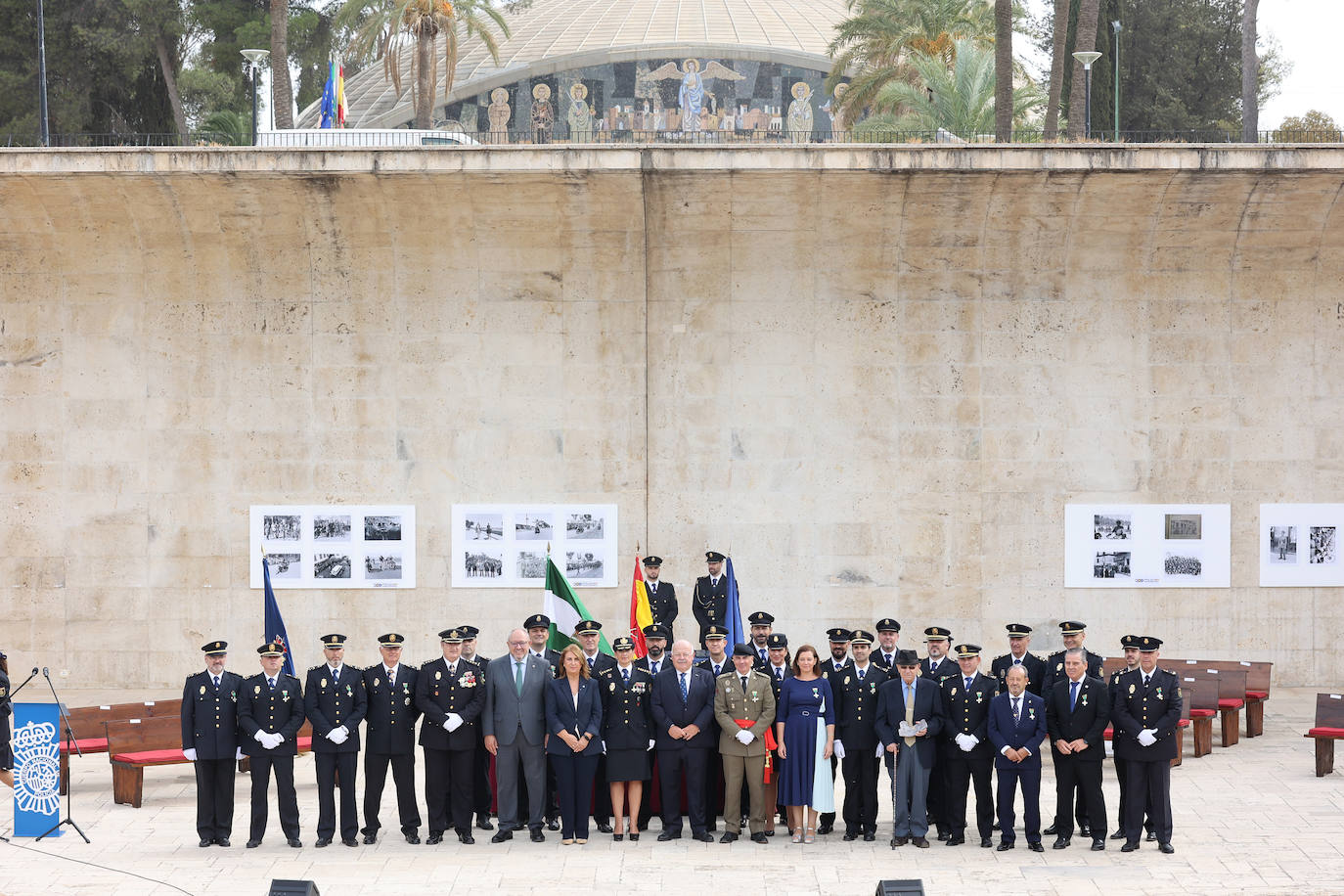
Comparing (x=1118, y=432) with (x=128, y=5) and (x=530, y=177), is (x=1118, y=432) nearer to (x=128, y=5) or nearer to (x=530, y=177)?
(x=530, y=177)

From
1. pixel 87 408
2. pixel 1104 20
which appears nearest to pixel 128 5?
pixel 87 408

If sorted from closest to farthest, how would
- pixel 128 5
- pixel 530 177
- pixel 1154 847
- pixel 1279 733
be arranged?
pixel 1154 847 → pixel 1279 733 → pixel 530 177 → pixel 128 5

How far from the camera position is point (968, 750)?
978 centimetres

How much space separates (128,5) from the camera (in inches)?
1307

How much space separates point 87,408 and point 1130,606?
39.1ft

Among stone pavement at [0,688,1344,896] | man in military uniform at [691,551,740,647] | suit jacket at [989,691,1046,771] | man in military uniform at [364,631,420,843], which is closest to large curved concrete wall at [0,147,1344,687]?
man in military uniform at [691,551,740,647]

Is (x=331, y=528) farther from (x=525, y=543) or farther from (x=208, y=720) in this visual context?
(x=208, y=720)

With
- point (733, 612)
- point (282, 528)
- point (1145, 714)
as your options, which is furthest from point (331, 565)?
point (1145, 714)

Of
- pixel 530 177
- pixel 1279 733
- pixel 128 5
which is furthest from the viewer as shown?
pixel 128 5

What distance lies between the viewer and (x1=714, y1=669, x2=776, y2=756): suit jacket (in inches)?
389

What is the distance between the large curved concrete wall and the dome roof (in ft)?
89.0

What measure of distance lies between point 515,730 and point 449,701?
528mm

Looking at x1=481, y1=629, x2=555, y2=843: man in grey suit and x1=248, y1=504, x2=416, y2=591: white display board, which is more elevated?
x1=248, y1=504, x2=416, y2=591: white display board

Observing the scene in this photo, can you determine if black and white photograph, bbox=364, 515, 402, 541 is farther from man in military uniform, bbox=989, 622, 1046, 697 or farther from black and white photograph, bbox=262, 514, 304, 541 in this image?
man in military uniform, bbox=989, 622, 1046, 697
